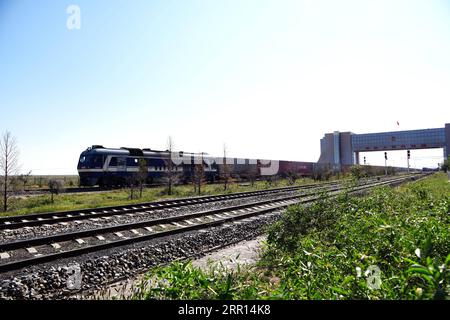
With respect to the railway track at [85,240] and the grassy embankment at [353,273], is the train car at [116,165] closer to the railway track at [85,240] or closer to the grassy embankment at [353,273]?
Result: the railway track at [85,240]

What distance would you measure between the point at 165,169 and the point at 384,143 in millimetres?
84527

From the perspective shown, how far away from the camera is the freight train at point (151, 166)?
25406mm

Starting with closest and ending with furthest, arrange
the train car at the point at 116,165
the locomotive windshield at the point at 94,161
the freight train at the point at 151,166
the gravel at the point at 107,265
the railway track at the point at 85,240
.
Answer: the gravel at the point at 107,265
the railway track at the point at 85,240
the locomotive windshield at the point at 94,161
the train car at the point at 116,165
the freight train at the point at 151,166

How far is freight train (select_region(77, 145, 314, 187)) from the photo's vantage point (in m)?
25.4

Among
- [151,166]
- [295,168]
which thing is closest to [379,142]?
[295,168]

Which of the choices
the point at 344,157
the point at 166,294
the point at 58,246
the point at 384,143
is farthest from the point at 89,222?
the point at 344,157

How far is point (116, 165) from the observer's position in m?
26.2

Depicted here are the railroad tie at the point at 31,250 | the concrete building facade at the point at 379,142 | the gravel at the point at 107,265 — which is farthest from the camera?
the concrete building facade at the point at 379,142

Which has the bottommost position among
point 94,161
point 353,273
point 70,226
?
point 70,226

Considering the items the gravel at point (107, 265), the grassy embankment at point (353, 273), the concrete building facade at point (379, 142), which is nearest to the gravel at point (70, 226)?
the gravel at point (107, 265)

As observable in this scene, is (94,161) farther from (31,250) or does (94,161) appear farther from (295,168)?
(295,168)

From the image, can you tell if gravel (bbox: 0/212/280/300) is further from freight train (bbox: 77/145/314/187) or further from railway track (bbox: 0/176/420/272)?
freight train (bbox: 77/145/314/187)

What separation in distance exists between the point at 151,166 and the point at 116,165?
13.2 feet

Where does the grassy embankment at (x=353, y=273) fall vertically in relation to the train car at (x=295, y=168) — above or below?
below
